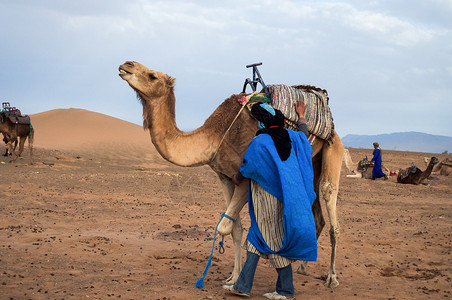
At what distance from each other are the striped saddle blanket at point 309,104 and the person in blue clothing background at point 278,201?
2.71 feet

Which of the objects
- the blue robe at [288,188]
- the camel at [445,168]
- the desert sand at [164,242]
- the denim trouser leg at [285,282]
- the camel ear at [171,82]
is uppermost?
the camel ear at [171,82]

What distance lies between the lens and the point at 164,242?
738cm

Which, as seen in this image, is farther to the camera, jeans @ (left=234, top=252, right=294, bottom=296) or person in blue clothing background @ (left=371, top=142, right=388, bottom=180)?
person in blue clothing background @ (left=371, top=142, right=388, bottom=180)

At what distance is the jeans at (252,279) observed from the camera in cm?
454

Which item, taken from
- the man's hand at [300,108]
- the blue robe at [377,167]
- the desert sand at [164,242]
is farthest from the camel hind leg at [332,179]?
the blue robe at [377,167]

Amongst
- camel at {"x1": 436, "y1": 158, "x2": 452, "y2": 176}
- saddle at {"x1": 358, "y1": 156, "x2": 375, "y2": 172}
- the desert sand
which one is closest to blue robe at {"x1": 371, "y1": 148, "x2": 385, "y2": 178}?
saddle at {"x1": 358, "y1": 156, "x2": 375, "y2": 172}

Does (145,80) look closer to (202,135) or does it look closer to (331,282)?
(202,135)

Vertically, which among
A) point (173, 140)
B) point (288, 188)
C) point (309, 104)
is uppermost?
point (309, 104)

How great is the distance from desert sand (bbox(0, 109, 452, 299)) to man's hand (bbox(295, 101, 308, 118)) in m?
2.12

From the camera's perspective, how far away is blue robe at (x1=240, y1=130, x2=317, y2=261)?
435 cm

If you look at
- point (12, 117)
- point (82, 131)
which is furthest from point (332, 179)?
point (82, 131)

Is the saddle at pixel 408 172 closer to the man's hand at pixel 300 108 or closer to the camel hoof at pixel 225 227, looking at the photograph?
the man's hand at pixel 300 108

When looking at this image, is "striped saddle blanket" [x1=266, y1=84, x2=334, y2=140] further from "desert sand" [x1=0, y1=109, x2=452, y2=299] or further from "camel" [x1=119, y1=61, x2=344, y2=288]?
"desert sand" [x1=0, y1=109, x2=452, y2=299]

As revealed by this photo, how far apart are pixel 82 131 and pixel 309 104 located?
37073 mm
